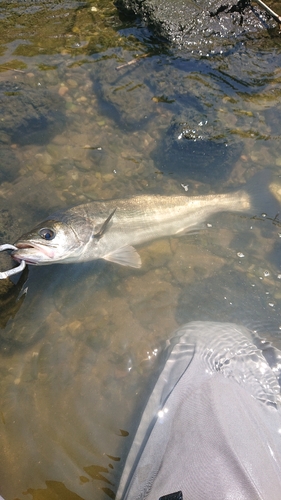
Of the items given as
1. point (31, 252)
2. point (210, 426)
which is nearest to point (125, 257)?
point (31, 252)

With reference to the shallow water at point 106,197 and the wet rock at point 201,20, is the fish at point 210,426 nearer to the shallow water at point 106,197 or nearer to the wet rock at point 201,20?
the shallow water at point 106,197

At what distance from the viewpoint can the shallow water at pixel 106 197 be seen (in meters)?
3.85

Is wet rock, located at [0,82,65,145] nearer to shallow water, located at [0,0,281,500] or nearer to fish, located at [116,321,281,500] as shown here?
shallow water, located at [0,0,281,500]

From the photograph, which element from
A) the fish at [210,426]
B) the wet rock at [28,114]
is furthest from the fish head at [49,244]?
the wet rock at [28,114]

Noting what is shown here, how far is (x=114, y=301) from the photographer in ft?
15.7

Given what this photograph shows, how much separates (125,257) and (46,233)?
111cm

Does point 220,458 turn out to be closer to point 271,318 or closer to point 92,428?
point 92,428

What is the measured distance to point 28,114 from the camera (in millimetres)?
6090

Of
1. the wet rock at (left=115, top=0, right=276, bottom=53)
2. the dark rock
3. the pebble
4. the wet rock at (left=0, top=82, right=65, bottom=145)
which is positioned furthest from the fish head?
the wet rock at (left=115, top=0, right=276, bottom=53)

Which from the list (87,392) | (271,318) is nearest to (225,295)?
(271,318)

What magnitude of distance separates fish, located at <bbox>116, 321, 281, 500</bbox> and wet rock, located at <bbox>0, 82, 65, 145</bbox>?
4056 mm

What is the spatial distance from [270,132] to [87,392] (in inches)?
A: 192

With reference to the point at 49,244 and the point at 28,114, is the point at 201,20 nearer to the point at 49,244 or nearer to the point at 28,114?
the point at 28,114

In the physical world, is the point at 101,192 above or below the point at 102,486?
above
